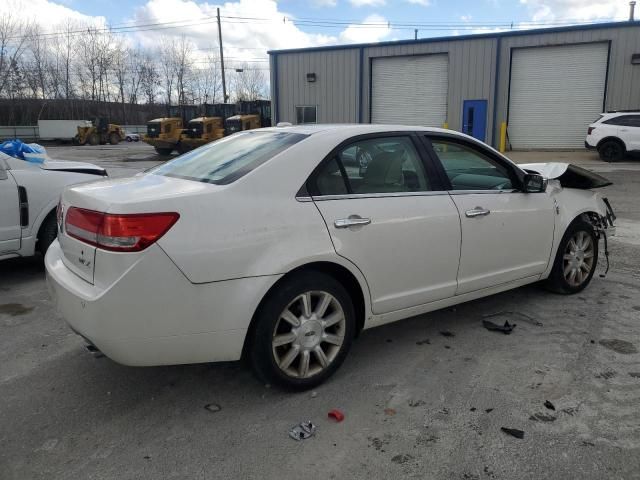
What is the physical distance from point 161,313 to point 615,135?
20174mm

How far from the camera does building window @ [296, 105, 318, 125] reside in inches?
1182

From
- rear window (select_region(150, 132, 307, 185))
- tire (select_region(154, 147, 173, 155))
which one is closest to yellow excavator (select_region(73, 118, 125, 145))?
tire (select_region(154, 147, 173, 155))

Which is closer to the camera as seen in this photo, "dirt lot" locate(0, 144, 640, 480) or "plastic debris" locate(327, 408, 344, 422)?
"dirt lot" locate(0, 144, 640, 480)

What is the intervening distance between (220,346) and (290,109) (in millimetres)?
28848

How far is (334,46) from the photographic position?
2866 centimetres

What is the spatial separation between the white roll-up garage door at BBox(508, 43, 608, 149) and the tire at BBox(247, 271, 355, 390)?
24.7 meters

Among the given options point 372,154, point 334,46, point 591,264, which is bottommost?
point 591,264

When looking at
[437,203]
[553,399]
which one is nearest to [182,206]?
[437,203]

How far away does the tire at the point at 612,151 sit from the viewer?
755 inches

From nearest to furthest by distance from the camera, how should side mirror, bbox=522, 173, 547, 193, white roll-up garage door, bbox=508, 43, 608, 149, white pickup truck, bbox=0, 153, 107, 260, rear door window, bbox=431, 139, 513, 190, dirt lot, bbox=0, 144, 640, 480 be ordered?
dirt lot, bbox=0, 144, 640, 480 → rear door window, bbox=431, 139, 513, 190 → side mirror, bbox=522, 173, 547, 193 → white pickup truck, bbox=0, 153, 107, 260 → white roll-up garage door, bbox=508, 43, 608, 149

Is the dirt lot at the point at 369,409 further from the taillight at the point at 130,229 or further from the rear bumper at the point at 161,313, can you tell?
the taillight at the point at 130,229

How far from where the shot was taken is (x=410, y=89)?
27484mm

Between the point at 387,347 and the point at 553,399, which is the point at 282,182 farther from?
the point at 553,399

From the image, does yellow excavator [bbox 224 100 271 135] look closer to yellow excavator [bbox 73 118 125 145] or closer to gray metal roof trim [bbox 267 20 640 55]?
gray metal roof trim [bbox 267 20 640 55]
